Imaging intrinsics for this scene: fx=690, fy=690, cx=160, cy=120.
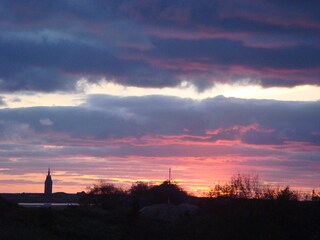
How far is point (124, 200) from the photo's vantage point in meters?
77.1

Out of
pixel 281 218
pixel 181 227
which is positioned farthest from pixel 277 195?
pixel 181 227

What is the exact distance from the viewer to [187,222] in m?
45.1

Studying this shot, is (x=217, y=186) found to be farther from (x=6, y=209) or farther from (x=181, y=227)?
(x=6, y=209)

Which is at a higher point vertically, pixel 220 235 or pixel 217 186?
pixel 217 186

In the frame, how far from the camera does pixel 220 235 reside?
35.8 m

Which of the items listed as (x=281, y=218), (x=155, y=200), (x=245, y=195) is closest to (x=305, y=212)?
(x=281, y=218)

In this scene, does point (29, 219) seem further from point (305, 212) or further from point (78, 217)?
point (305, 212)

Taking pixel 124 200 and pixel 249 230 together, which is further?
pixel 124 200

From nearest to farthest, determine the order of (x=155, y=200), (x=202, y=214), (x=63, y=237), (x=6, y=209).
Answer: (x=202, y=214)
(x=63, y=237)
(x=6, y=209)
(x=155, y=200)

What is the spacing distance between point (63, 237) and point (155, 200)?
28.4 metres

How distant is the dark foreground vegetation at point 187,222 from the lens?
114ft

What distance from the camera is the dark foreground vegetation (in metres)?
34.8

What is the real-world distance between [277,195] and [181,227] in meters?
11.0

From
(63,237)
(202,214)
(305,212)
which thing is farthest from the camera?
(63,237)
